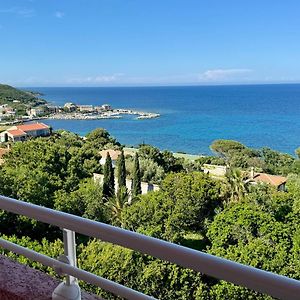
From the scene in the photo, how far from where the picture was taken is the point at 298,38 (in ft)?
90.9

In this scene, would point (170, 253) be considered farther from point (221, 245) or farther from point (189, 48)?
point (189, 48)

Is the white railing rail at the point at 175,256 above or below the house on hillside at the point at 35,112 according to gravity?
above

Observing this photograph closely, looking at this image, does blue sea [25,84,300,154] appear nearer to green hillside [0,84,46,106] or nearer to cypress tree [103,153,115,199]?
Answer: green hillside [0,84,46,106]

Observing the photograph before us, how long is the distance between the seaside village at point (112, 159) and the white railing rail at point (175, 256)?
39.9 feet

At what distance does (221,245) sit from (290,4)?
20103 millimetres

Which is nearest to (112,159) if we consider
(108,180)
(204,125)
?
(108,180)

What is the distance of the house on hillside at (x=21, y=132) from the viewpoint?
57.2 ft

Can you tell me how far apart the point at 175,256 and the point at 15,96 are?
64.2ft

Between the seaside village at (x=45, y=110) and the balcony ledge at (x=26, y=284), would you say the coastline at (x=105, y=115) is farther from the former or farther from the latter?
the balcony ledge at (x=26, y=284)

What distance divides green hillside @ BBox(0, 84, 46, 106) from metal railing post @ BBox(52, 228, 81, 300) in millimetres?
17255

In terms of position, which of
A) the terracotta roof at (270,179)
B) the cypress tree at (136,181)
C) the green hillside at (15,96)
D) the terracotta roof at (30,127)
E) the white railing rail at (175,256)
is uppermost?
the white railing rail at (175,256)

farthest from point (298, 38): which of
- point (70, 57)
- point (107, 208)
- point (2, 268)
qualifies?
point (2, 268)

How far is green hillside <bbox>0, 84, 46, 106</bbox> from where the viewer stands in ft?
56.0

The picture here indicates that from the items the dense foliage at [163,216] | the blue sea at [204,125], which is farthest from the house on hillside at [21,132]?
the dense foliage at [163,216]
